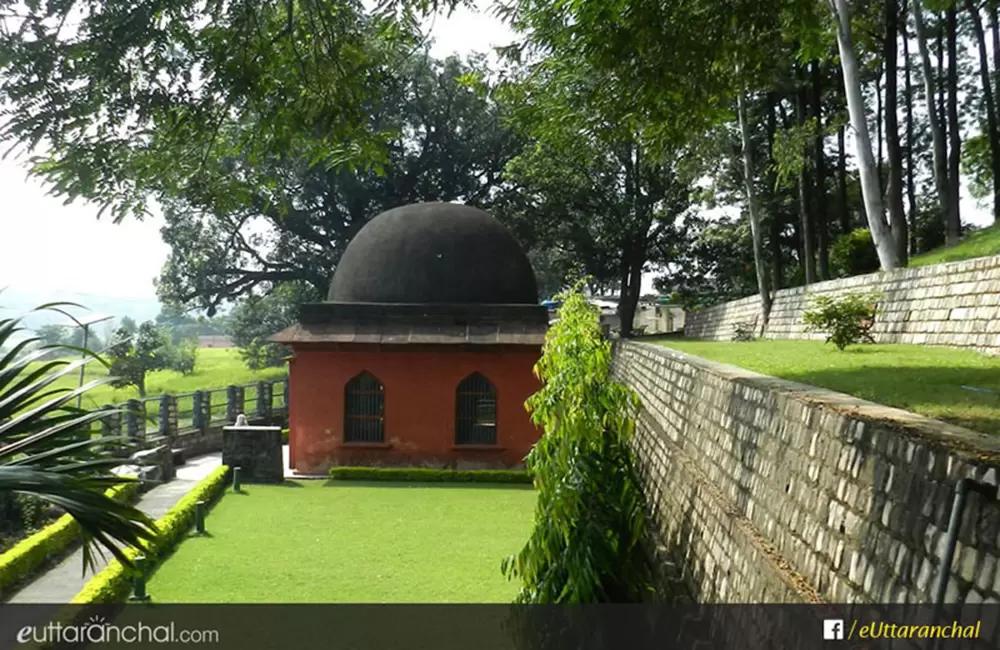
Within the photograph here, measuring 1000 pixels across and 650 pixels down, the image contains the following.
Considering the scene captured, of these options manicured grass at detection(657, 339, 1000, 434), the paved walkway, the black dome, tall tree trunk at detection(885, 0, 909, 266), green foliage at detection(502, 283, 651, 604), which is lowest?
the paved walkway

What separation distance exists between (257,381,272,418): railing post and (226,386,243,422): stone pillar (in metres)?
1.33

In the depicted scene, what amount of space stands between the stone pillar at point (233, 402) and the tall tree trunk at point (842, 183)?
70.4 ft

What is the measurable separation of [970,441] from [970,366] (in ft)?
19.2

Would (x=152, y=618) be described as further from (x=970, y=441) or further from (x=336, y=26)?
(x=970, y=441)

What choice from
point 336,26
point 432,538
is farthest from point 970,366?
point 432,538

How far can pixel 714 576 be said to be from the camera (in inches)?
226

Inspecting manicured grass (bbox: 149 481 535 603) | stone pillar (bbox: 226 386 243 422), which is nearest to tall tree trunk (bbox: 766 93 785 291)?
manicured grass (bbox: 149 481 535 603)

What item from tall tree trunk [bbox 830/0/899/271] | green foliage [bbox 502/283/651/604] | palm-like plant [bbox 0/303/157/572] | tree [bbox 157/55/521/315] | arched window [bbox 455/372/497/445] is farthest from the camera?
tree [bbox 157/55/521/315]

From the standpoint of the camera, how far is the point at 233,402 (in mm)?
29109

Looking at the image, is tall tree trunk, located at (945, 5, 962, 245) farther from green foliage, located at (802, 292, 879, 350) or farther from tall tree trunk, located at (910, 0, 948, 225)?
green foliage, located at (802, 292, 879, 350)

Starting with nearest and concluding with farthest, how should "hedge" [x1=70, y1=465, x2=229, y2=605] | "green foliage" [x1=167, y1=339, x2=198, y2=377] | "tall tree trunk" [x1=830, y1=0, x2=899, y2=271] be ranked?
1. "hedge" [x1=70, y1=465, x2=229, y2=605]
2. "tall tree trunk" [x1=830, y1=0, x2=899, y2=271]
3. "green foliage" [x1=167, y1=339, x2=198, y2=377]

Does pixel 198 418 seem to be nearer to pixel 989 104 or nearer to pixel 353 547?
pixel 353 547

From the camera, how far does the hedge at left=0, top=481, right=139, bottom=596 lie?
36.9 ft

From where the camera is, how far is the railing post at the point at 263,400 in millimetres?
30945
